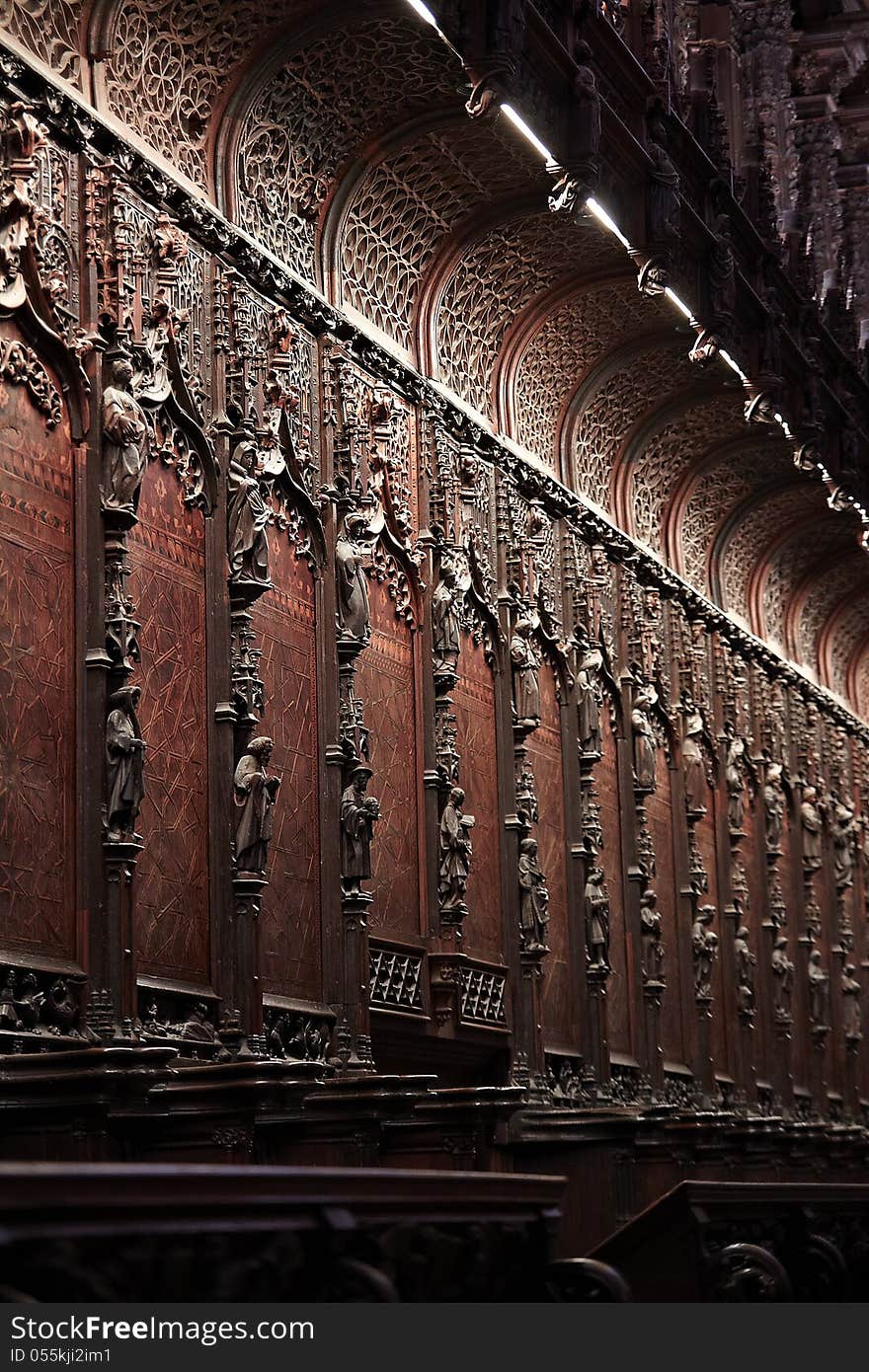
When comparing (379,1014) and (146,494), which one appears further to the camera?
(379,1014)

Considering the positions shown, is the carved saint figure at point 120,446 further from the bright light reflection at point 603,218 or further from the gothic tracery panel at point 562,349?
the gothic tracery panel at point 562,349

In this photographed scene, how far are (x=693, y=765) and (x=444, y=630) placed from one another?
20.0 ft

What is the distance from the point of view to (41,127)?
10.7 m

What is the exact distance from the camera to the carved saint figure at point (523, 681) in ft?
52.0

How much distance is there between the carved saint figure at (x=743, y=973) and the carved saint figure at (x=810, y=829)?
3.01 metres

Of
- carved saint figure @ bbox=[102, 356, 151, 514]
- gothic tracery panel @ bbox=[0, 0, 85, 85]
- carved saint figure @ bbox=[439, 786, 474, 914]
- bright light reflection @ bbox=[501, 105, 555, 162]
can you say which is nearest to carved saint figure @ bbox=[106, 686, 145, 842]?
carved saint figure @ bbox=[102, 356, 151, 514]

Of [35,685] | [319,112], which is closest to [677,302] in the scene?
[319,112]

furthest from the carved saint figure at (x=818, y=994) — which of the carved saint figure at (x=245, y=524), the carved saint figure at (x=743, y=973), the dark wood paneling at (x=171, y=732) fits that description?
the dark wood paneling at (x=171, y=732)

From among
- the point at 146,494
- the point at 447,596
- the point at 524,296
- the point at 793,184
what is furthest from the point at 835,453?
the point at 146,494

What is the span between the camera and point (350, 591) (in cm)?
1320

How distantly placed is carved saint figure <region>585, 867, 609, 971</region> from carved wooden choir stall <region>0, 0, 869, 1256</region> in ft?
0.13

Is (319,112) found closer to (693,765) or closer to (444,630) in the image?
(444,630)

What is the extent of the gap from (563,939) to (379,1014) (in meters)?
3.80
